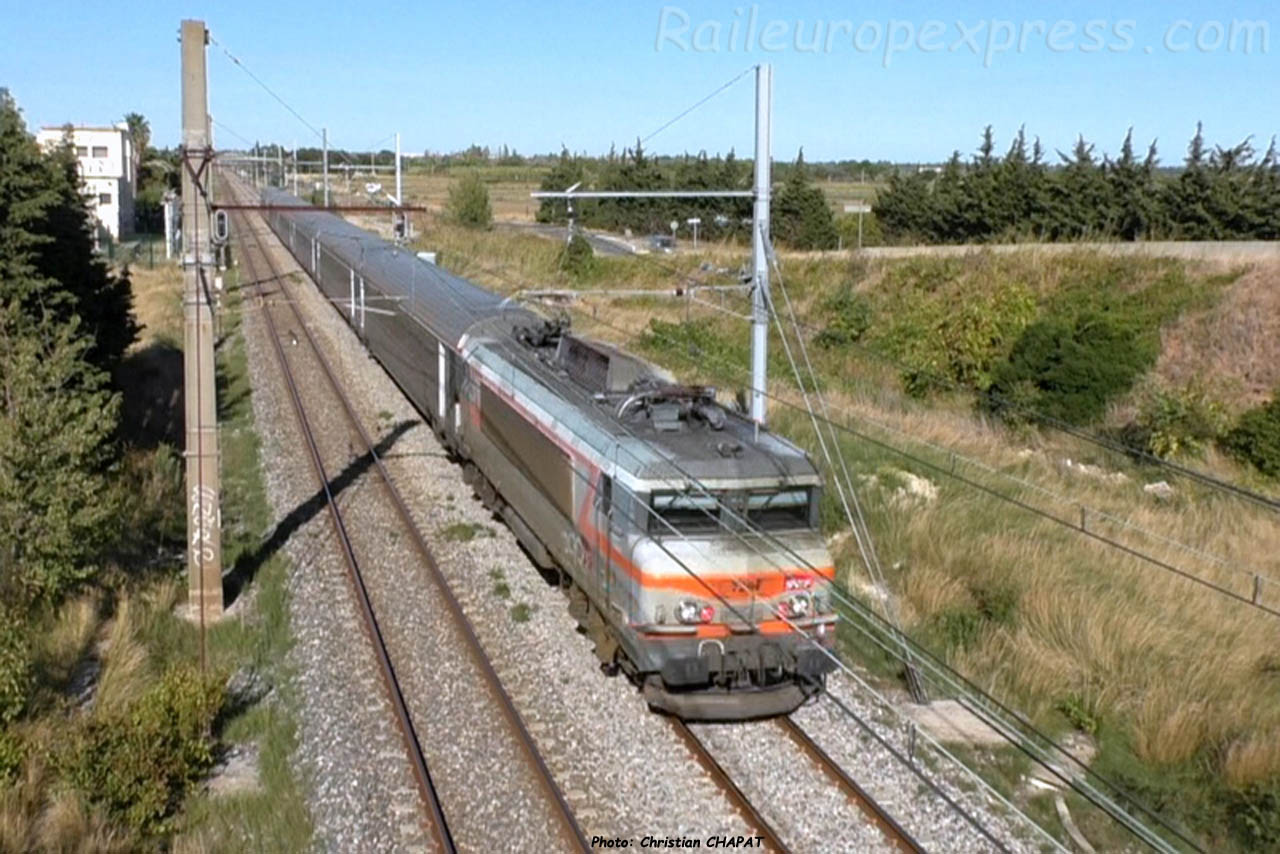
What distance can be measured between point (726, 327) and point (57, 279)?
23.6 meters

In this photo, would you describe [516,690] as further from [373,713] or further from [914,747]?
[914,747]

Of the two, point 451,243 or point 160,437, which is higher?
point 451,243

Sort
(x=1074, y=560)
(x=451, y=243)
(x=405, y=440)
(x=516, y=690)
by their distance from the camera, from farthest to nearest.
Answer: (x=451, y=243)
(x=405, y=440)
(x=1074, y=560)
(x=516, y=690)

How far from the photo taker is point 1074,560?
17.1m

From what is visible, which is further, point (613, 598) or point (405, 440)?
point (405, 440)

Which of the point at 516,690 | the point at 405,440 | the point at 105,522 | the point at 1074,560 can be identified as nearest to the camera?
the point at 516,690

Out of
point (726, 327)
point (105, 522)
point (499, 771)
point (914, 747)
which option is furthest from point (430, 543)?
point (726, 327)

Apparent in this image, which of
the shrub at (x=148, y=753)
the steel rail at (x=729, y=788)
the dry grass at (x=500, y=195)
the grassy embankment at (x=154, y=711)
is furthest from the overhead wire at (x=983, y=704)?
the dry grass at (x=500, y=195)

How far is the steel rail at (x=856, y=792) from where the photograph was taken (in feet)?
33.5

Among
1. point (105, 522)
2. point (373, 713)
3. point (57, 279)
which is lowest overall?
point (373, 713)

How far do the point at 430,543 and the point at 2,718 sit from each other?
763cm

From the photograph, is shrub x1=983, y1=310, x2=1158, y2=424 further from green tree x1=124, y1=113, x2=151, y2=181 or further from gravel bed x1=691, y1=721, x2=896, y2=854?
green tree x1=124, y1=113, x2=151, y2=181

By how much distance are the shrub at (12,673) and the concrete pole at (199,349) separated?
8.32 ft

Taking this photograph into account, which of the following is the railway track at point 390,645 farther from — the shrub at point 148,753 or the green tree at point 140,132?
the green tree at point 140,132
